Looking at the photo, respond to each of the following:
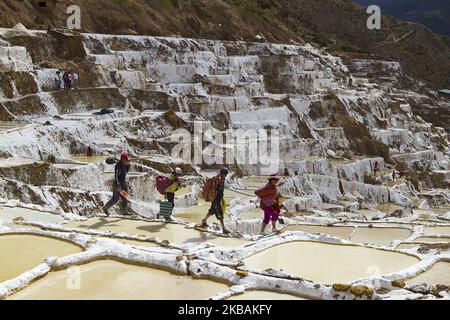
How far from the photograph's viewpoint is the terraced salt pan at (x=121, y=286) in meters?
6.68

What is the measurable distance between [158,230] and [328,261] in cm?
356

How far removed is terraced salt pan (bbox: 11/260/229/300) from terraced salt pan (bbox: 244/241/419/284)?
43.3 inches

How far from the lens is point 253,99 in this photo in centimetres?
3120

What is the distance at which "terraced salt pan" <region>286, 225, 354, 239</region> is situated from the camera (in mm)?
13047

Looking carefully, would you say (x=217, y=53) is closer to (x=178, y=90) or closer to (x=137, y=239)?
(x=178, y=90)

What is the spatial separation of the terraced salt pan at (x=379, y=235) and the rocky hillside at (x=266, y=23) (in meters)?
24.1

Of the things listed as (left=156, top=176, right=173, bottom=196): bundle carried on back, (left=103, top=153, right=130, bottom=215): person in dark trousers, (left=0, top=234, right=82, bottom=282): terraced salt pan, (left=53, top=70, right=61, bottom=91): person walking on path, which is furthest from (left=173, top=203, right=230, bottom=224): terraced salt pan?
(left=53, top=70, right=61, bottom=91): person walking on path

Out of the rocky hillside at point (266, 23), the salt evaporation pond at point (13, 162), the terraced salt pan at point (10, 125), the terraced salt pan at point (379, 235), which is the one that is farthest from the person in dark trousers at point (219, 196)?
the rocky hillside at point (266, 23)

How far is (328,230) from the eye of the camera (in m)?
13.5

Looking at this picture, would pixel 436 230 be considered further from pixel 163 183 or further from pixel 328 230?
pixel 163 183

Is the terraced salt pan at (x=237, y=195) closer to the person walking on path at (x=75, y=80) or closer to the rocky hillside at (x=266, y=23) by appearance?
the person walking on path at (x=75, y=80)

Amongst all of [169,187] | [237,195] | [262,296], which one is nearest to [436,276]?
[262,296]

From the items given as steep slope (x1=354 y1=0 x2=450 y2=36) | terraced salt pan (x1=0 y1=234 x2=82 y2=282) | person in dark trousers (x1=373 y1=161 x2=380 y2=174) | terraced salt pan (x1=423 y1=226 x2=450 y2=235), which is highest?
steep slope (x1=354 y1=0 x2=450 y2=36)

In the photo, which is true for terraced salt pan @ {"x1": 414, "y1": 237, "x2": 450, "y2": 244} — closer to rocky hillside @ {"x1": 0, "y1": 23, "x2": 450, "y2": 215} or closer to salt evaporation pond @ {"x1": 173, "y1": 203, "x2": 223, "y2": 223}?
salt evaporation pond @ {"x1": 173, "y1": 203, "x2": 223, "y2": 223}
